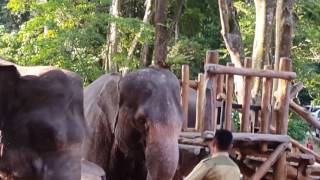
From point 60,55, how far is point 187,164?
467 cm

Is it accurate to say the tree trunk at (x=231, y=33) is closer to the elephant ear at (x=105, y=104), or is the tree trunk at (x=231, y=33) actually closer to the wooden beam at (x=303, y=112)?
the wooden beam at (x=303, y=112)

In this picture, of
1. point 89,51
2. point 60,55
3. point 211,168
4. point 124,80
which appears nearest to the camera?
point 124,80

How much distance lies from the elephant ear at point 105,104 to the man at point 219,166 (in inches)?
60.5

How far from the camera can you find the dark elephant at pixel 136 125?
4.49m

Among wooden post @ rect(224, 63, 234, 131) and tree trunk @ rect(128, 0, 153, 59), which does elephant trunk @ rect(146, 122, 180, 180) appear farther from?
tree trunk @ rect(128, 0, 153, 59)

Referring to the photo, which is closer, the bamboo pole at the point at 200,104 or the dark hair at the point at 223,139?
the dark hair at the point at 223,139

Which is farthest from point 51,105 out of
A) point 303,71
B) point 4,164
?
point 303,71

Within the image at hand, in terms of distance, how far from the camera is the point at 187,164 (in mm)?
9531

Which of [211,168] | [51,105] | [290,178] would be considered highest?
[51,105]

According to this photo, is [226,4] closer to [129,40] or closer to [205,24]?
[129,40]

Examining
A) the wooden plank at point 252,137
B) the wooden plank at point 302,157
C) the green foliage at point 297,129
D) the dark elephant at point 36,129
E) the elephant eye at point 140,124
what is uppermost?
the dark elephant at point 36,129

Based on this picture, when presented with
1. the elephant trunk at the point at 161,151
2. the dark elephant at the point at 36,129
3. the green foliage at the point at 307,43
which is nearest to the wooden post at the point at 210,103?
the elephant trunk at the point at 161,151

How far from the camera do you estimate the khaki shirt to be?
21.5 ft

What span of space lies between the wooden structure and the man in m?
1.94
